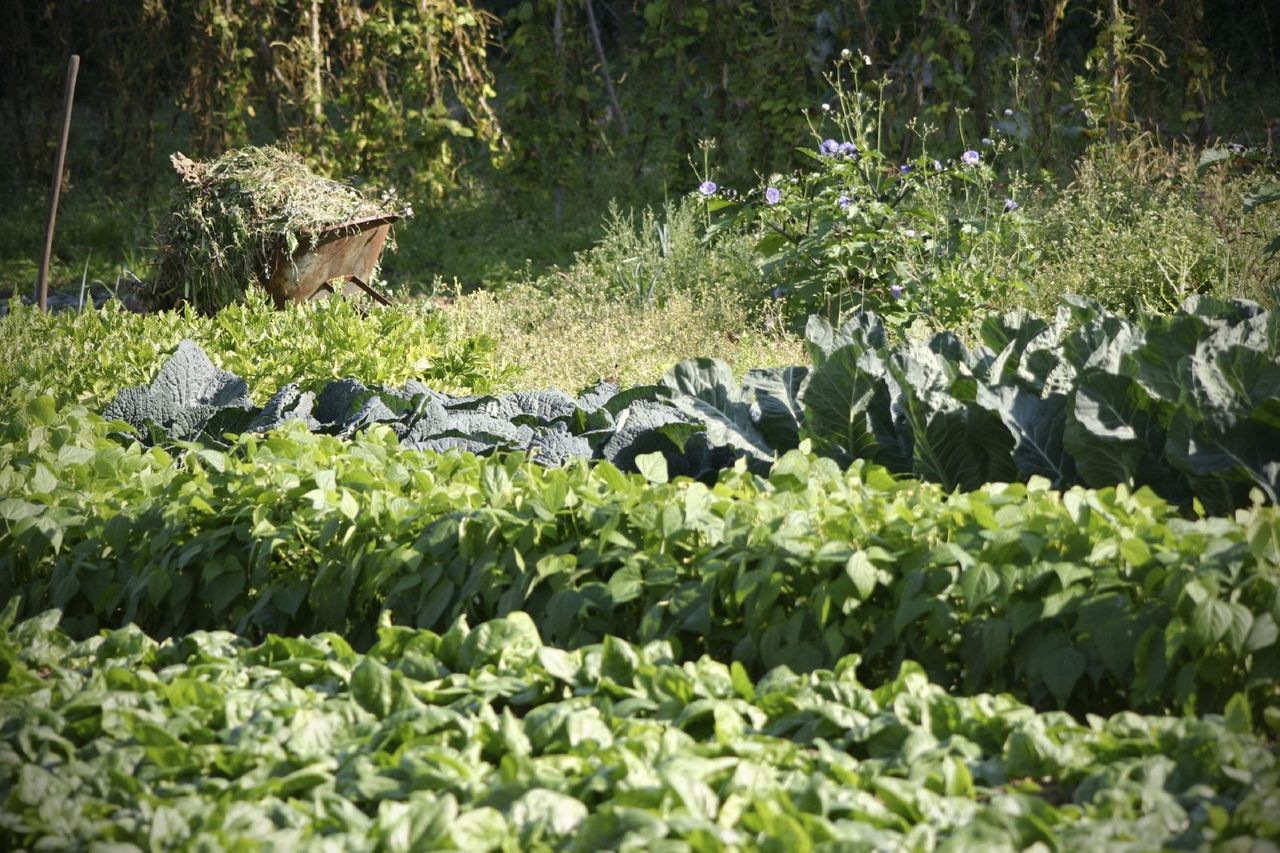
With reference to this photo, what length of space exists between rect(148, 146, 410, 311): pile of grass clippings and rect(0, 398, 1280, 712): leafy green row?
3235mm

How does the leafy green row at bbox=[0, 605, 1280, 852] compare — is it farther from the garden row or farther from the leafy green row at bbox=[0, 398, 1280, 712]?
the garden row

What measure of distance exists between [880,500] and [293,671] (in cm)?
129

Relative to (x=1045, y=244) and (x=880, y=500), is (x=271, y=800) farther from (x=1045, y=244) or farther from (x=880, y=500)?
(x=1045, y=244)

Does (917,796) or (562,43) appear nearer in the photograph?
(917,796)

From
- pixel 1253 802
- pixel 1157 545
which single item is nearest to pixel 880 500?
pixel 1157 545

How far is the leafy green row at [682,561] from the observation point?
225 centimetres

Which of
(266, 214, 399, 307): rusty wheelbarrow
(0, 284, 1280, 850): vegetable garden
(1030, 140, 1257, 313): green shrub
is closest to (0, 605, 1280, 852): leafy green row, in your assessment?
(0, 284, 1280, 850): vegetable garden

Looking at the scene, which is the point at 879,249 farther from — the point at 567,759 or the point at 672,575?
the point at 567,759

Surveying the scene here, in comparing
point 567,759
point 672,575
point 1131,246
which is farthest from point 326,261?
point 567,759

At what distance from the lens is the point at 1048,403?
322cm

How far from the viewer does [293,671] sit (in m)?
2.48

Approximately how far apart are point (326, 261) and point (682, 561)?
4.65 m

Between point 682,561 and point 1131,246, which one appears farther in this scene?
point 1131,246

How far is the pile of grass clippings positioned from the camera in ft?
21.6
